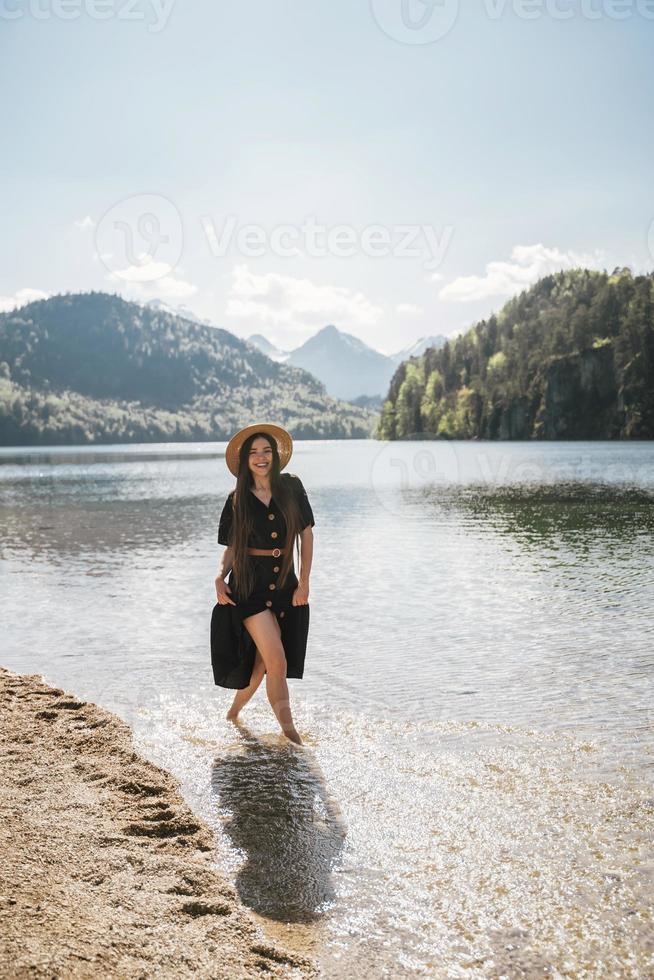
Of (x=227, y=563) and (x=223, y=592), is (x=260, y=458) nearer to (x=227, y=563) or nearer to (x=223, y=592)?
(x=227, y=563)

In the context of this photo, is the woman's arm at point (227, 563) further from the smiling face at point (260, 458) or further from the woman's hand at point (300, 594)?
the smiling face at point (260, 458)

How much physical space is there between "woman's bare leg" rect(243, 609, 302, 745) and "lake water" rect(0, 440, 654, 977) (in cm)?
47

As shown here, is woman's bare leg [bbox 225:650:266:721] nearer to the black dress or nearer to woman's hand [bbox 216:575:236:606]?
the black dress

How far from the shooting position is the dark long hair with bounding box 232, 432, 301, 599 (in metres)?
7.56

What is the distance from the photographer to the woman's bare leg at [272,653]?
7.63m

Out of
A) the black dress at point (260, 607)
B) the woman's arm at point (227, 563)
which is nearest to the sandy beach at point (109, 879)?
the black dress at point (260, 607)

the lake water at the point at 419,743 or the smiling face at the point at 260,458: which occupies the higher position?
the smiling face at the point at 260,458

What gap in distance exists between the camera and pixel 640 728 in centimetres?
815

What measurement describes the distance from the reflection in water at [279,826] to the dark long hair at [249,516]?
5.40 ft

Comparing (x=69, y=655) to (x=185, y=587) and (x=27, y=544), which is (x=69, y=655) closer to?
(x=185, y=587)

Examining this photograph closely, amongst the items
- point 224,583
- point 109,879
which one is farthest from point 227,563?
point 109,879

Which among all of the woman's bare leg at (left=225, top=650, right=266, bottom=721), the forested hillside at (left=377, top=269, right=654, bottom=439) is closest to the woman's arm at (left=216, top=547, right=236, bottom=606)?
the woman's bare leg at (left=225, top=650, right=266, bottom=721)

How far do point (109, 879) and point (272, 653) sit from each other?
2964 mm

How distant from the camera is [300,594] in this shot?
762cm
